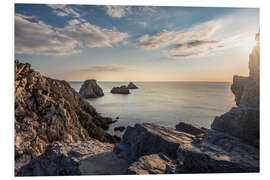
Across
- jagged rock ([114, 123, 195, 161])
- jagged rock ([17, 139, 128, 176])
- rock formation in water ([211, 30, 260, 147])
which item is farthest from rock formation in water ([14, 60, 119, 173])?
rock formation in water ([211, 30, 260, 147])

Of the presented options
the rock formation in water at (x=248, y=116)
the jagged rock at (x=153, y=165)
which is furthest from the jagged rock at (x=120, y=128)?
the rock formation in water at (x=248, y=116)

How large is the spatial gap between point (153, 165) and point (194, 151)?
883 millimetres

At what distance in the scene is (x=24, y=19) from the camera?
410 centimetres

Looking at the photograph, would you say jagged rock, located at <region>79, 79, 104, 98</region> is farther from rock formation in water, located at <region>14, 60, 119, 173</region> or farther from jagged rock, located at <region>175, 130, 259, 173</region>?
jagged rock, located at <region>175, 130, 259, 173</region>

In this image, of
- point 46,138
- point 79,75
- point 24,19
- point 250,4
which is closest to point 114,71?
point 79,75

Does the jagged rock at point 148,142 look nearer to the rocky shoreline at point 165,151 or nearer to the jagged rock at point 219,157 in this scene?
the rocky shoreline at point 165,151

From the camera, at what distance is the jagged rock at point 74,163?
3189mm

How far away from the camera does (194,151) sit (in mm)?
2717

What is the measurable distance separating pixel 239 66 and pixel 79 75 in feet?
18.9

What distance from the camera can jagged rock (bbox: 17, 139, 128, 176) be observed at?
3189 mm

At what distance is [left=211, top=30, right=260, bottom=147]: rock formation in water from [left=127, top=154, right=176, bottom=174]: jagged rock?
4.75 ft

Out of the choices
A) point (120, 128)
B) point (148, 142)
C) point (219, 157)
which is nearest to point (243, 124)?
point (219, 157)

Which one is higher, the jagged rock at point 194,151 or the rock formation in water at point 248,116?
the rock formation in water at point 248,116
